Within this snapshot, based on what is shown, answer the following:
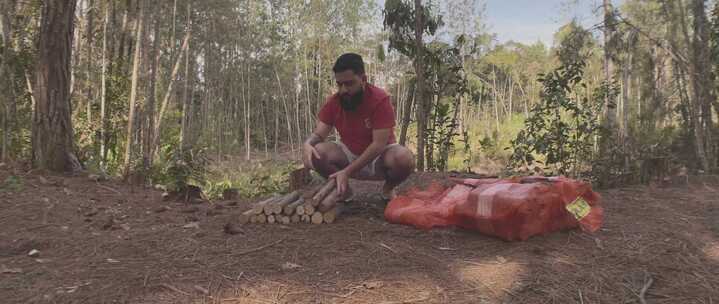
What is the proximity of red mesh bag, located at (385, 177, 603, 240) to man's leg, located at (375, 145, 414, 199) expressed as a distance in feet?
0.64

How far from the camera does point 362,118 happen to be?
2.56m

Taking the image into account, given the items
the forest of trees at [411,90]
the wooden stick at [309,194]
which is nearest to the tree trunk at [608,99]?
the forest of trees at [411,90]

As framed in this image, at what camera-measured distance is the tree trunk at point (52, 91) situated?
12.6 feet

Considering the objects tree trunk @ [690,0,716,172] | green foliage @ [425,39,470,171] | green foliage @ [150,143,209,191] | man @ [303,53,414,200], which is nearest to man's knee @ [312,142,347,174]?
man @ [303,53,414,200]

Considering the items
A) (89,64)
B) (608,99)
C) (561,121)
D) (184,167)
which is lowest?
(184,167)

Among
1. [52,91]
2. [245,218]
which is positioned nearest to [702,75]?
[245,218]

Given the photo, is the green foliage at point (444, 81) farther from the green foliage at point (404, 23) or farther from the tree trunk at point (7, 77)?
the tree trunk at point (7, 77)

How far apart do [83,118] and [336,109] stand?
5170 mm

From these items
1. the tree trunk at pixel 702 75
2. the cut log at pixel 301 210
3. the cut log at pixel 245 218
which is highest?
the tree trunk at pixel 702 75

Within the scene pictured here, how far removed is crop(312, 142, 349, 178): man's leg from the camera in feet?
8.71

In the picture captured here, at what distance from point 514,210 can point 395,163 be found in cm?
79

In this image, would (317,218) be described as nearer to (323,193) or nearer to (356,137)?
(323,193)

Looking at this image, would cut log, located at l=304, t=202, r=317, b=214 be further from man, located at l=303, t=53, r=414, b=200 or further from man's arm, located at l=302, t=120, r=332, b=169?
man's arm, located at l=302, t=120, r=332, b=169

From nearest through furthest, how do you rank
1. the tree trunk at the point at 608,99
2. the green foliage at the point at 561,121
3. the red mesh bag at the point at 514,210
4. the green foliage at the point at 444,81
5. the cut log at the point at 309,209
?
the red mesh bag at the point at 514,210 → the cut log at the point at 309,209 → the green foliage at the point at 561,121 → the tree trunk at the point at 608,99 → the green foliage at the point at 444,81
